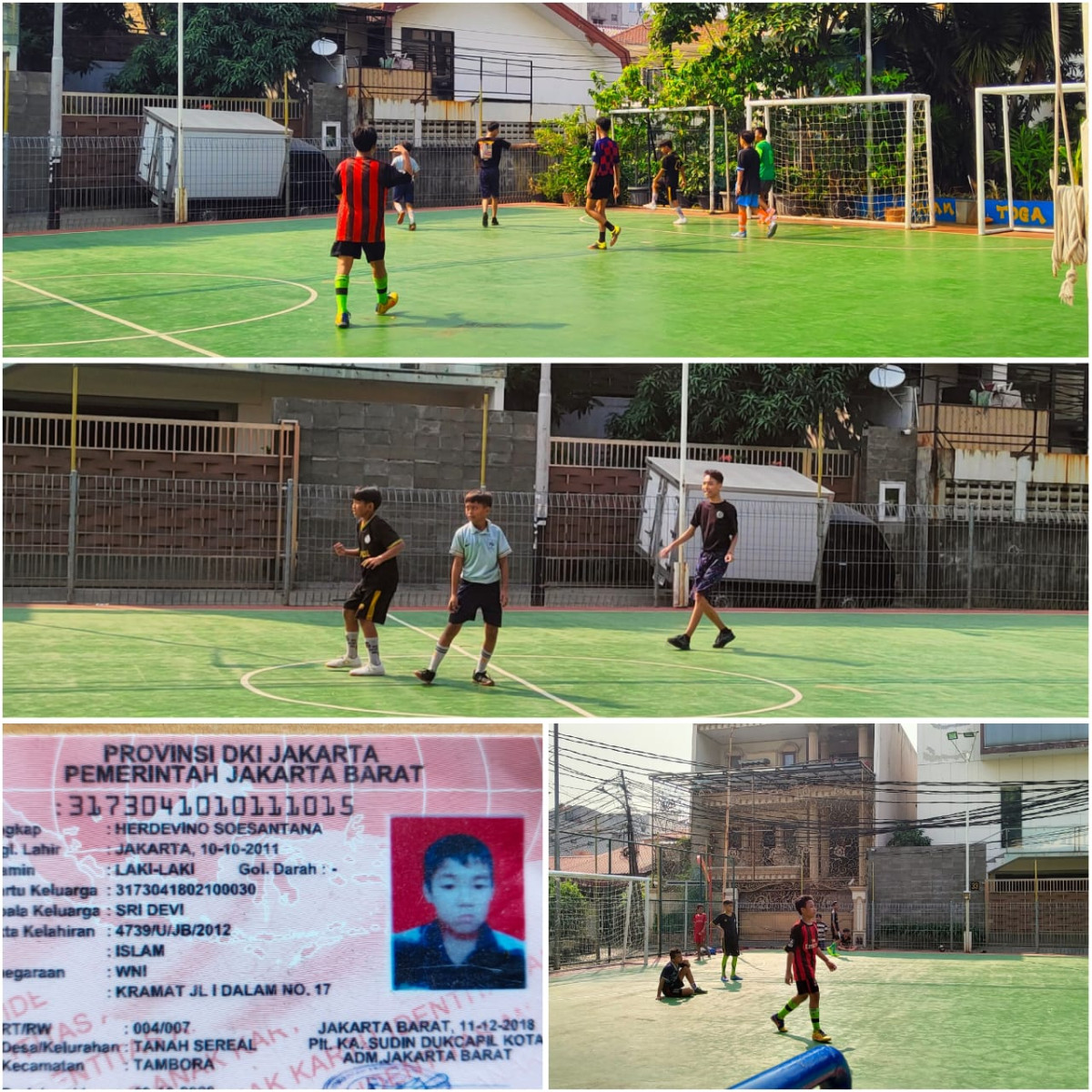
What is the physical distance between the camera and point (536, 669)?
11.4 m

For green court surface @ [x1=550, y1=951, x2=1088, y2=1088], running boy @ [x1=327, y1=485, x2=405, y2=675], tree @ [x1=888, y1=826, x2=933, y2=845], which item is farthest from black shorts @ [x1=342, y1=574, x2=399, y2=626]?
tree @ [x1=888, y1=826, x2=933, y2=845]

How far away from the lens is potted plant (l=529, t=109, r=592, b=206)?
27.4 meters

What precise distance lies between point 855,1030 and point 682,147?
Answer: 63.4ft

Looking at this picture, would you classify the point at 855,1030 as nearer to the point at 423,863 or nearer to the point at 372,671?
the point at 423,863

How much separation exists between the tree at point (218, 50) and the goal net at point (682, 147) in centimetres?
773

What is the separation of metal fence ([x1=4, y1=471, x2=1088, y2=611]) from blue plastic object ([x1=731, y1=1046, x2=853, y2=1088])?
11.9 m

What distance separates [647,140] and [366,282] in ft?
44.7

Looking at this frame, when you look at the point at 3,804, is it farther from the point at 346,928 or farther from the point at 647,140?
the point at 647,140

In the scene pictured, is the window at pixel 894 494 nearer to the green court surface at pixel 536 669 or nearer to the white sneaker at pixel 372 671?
the green court surface at pixel 536 669

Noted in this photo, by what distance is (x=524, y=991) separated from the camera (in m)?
7.94

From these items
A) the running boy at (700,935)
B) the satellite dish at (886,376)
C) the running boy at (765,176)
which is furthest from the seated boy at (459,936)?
the satellite dish at (886,376)

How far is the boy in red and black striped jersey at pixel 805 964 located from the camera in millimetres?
9141

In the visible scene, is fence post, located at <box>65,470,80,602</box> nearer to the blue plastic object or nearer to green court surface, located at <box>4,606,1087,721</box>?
green court surface, located at <box>4,606,1087,721</box>

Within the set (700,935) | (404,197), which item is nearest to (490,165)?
(404,197)
